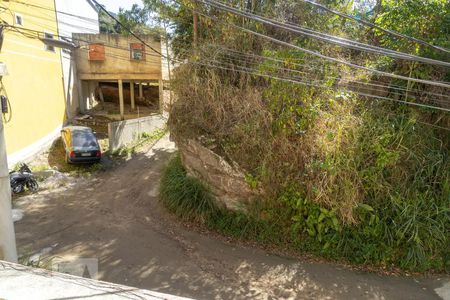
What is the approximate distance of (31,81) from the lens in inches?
456

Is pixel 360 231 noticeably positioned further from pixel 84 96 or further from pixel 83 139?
pixel 84 96

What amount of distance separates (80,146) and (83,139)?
47 cm

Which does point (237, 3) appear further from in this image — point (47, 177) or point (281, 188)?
point (47, 177)

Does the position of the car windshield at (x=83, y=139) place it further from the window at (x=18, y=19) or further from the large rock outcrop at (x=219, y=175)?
the large rock outcrop at (x=219, y=175)

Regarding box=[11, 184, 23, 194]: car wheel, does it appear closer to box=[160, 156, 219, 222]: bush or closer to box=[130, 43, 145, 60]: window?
box=[160, 156, 219, 222]: bush

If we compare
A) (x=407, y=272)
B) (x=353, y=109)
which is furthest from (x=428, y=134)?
(x=407, y=272)

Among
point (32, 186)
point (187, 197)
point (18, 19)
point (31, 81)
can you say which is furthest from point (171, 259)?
point (18, 19)

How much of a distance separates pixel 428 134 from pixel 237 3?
239 inches

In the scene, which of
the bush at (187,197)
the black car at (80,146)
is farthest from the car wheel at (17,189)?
the bush at (187,197)

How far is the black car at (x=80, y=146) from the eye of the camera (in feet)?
36.7

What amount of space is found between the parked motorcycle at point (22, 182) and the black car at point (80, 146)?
2072mm

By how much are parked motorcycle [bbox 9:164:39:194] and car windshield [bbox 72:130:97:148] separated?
2.49 metres

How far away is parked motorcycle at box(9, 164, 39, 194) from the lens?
28.8 ft

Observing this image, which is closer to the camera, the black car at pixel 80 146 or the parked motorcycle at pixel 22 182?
the parked motorcycle at pixel 22 182
